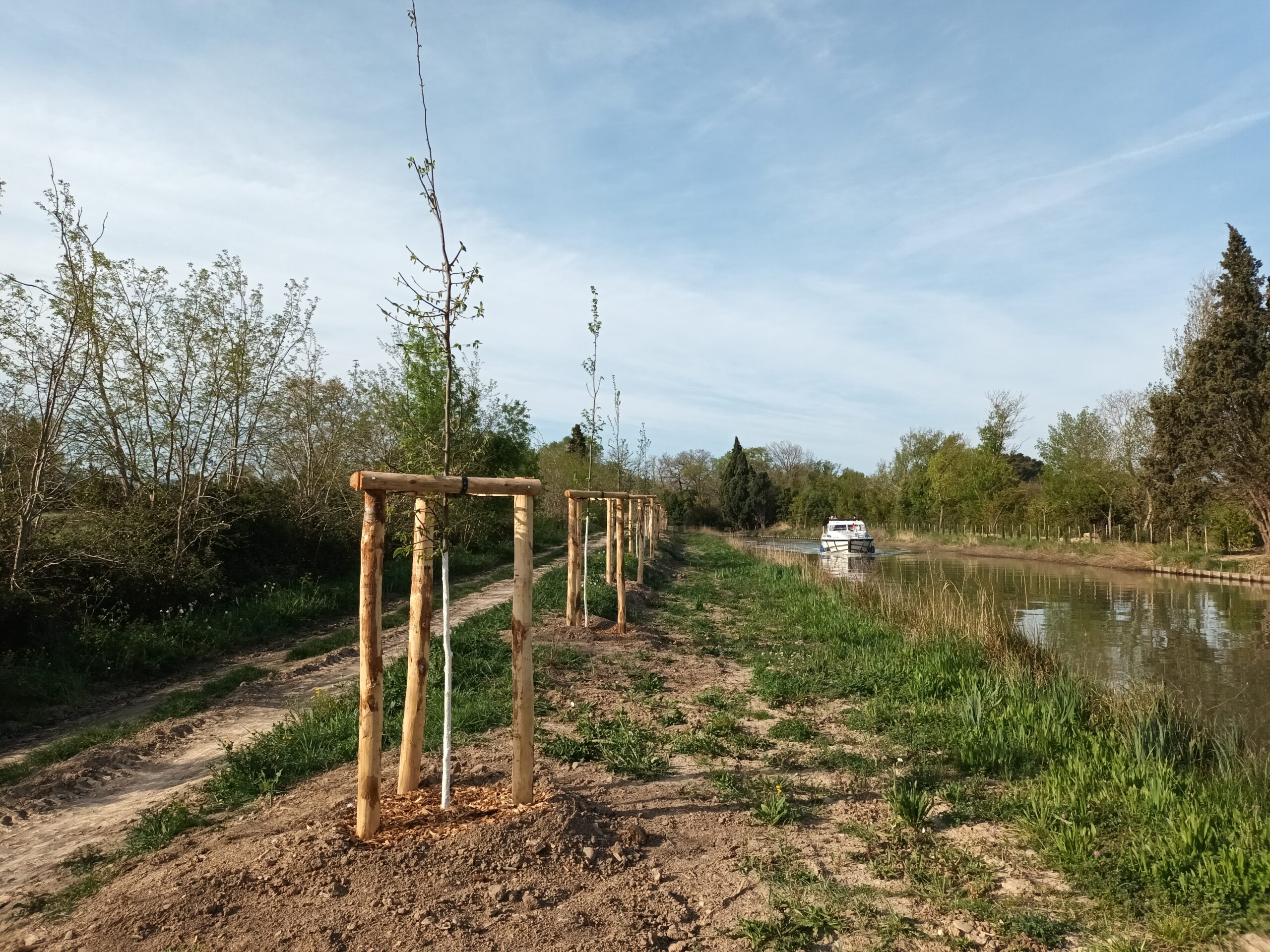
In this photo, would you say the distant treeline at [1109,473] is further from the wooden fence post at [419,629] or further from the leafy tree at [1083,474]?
the wooden fence post at [419,629]

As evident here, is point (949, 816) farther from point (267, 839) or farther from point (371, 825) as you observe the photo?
point (267, 839)

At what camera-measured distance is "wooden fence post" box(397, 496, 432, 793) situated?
14.1ft

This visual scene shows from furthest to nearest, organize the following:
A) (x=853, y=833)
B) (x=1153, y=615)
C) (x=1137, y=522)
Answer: (x=1137, y=522) → (x=1153, y=615) → (x=853, y=833)

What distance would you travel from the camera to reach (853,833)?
174 inches

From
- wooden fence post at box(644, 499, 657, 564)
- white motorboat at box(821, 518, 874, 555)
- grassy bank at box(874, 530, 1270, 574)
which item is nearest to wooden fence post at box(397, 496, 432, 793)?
wooden fence post at box(644, 499, 657, 564)

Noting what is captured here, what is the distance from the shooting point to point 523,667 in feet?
14.0

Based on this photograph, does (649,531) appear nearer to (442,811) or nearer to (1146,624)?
(1146,624)

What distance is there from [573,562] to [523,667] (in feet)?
21.6

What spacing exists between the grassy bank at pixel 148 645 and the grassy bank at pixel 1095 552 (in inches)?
1177

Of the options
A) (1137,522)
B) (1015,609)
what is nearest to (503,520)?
(1015,609)

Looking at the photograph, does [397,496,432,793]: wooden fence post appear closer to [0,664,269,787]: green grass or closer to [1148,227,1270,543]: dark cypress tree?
[0,664,269,787]: green grass

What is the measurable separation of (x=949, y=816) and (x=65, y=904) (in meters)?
4.77

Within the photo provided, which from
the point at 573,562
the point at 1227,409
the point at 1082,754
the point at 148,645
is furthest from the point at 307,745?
the point at 1227,409

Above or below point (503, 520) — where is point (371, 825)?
below
